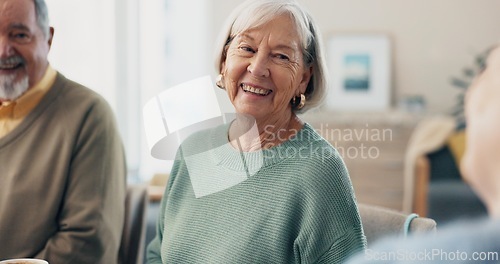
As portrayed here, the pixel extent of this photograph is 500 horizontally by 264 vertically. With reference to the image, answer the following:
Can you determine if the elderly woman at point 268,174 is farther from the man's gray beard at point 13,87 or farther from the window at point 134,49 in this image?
the window at point 134,49

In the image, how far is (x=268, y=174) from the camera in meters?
1.05

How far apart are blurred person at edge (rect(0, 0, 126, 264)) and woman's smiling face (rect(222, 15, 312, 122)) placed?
1.02 ft

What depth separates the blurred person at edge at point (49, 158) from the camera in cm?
121

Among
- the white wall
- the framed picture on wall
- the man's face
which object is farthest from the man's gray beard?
the framed picture on wall

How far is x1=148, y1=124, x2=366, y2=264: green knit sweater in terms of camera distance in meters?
0.96

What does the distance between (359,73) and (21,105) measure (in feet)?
8.69

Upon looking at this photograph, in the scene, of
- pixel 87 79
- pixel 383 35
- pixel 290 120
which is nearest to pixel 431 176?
pixel 290 120

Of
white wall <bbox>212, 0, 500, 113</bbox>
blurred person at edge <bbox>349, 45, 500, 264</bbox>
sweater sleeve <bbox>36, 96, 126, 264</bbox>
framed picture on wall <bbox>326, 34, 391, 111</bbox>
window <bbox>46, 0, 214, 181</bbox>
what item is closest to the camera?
blurred person at edge <bbox>349, 45, 500, 264</bbox>

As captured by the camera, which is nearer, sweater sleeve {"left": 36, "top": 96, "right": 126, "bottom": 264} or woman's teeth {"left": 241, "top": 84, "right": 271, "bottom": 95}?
woman's teeth {"left": 241, "top": 84, "right": 271, "bottom": 95}

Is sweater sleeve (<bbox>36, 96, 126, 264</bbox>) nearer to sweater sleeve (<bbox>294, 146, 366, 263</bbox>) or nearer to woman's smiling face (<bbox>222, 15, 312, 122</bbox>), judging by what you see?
woman's smiling face (<bbox>222, 15, 312, 122</bbox>)

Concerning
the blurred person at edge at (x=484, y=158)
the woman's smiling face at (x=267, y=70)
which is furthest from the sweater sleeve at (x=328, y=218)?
the blurred person at edge at (x=484, y=158)

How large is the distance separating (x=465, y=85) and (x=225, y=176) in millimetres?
2349

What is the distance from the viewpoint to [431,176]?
6.37 ft

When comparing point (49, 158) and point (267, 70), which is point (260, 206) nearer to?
point (267, 70)
